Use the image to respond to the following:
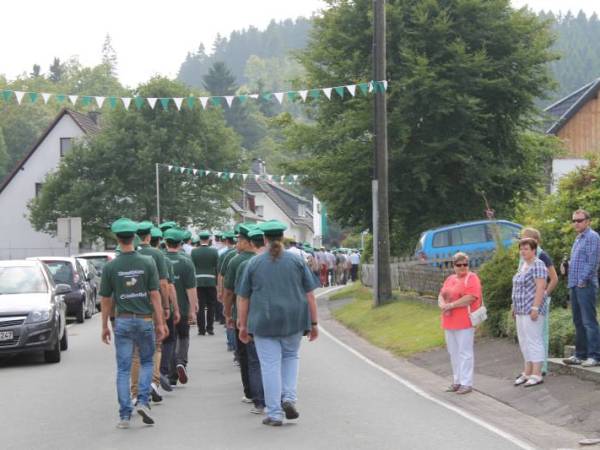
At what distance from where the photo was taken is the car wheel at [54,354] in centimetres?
1686

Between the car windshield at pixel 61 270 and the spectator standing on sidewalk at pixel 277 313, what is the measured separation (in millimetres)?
17395

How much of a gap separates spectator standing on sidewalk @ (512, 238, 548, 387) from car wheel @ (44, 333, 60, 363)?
7.22m

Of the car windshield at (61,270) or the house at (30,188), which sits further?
the house at (30,188)

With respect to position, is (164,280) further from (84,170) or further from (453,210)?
(84,170)

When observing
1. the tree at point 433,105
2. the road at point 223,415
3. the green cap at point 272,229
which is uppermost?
the tree at point 433,105

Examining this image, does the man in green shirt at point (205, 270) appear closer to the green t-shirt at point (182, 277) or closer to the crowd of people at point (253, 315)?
the green t-shirt at point (182, 277)

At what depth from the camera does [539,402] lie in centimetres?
1204

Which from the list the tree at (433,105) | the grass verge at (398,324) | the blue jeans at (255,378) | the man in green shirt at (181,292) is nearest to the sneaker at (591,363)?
Answer: the blue jeans at (255,378)

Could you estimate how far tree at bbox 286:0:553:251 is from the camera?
32656 millimetres

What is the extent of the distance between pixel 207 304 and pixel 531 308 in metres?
9.57

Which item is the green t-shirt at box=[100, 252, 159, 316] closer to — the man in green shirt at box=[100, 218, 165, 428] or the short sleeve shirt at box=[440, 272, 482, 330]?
the man in green shirt at box=[100, 218, 165, 428]

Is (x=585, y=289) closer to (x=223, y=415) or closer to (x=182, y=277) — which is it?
(x=223, y=415)

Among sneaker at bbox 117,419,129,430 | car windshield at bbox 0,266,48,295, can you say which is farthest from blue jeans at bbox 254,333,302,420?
car windshield at bbox 0,266,48,295

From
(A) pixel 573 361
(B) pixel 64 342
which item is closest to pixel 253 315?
(A) pixel 573 361
